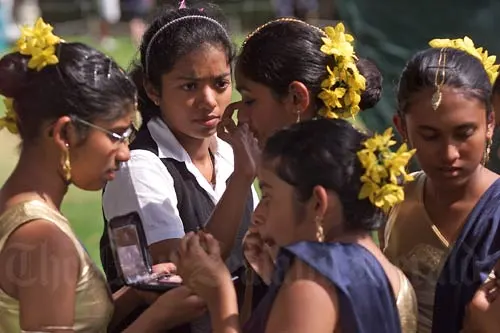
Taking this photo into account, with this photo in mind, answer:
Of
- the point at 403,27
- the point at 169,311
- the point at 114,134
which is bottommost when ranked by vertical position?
the point at 403,27

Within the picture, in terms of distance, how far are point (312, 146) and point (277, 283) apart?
0.36m

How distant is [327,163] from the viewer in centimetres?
279

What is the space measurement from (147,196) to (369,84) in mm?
833

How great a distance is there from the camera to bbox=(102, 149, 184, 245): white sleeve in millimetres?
3367

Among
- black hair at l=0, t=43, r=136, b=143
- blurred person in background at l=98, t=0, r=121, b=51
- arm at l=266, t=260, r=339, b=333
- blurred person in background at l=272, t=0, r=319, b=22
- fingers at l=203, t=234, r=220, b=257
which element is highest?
black hair at l=0, t=43, r=136, b=143

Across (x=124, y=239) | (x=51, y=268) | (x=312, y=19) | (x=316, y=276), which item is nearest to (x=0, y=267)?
(x=51, y=268)

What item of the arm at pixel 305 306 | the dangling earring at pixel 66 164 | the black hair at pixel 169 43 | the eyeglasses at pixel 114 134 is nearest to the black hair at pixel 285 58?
the black hair at pixel 169 43

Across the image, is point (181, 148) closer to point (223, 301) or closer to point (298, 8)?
point (223, 301)

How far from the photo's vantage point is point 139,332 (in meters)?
3.03

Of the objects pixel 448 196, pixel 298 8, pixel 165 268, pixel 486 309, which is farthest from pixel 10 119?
pixel 298 8

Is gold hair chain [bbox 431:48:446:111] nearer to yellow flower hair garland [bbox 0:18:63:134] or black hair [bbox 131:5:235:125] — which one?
black hair [bbox 131:5:235:125]

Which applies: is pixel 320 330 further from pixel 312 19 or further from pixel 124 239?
pixel 312 19

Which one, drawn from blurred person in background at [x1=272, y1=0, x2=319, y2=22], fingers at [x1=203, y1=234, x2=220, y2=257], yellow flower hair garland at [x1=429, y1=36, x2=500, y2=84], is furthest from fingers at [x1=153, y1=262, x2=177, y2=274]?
blurred person in background at [x1=272, y1=0, x2=319, y2=22]

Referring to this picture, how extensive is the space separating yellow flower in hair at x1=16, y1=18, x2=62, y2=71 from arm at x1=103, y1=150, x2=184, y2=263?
52 centimetres
